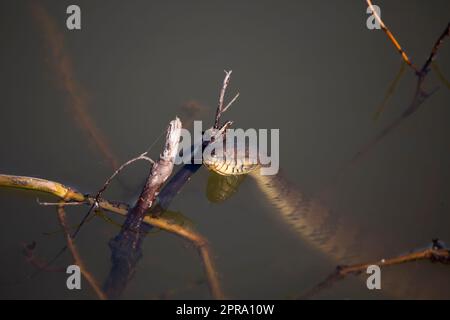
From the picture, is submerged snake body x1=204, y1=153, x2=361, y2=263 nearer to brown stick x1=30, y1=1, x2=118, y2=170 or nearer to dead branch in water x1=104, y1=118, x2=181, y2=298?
dead branch in water x1=104, y1=118, x2=181, y2=298

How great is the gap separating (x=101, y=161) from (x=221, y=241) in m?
1.37

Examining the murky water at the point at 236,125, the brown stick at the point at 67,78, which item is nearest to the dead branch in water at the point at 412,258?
the murky water at the point at 236,125

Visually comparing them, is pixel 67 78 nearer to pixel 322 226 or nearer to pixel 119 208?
pixel 119 208

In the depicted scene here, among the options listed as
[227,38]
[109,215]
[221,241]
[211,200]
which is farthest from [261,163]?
[227,38]

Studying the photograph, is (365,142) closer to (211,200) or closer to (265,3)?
(211,200)

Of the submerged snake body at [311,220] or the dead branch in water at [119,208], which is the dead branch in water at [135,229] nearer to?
the dead branch in water at [119,208]

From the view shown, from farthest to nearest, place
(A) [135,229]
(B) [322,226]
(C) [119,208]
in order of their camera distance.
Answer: (B) [322,226] → (A) [135,229] → (C) [119,208]

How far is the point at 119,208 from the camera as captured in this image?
7.30 ft

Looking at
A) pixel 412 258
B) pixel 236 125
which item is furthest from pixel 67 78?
pixel 412 258

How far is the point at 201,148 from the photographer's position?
2477 mm

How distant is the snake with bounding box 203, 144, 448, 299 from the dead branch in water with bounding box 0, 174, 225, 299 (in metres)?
0.60

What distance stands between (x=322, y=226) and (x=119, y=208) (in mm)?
2237

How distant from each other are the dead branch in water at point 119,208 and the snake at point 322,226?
1.97 ft

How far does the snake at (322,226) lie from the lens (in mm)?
3110
